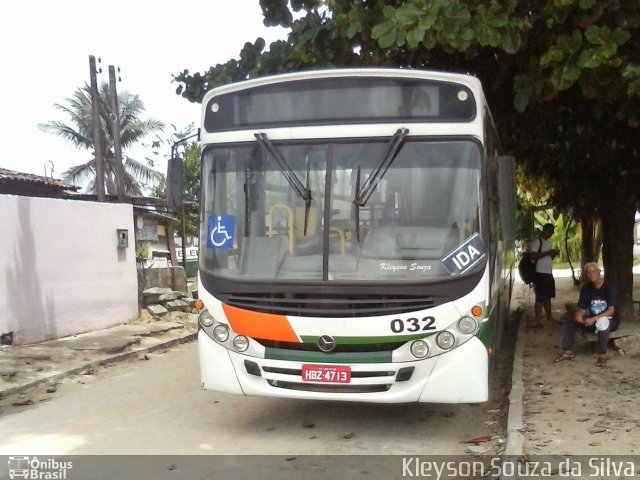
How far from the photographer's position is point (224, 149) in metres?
5.84

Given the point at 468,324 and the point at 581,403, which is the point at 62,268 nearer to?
the point at 468,324

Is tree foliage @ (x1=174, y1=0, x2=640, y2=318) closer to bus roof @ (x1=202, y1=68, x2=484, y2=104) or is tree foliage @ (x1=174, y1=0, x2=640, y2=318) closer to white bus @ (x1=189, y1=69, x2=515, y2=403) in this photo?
bus roof @ (x1=202, y1=68, x2=484, y2=104)

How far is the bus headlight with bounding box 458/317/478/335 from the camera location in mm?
5273

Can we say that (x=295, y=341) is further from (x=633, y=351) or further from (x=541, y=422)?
(x=633, y=351)

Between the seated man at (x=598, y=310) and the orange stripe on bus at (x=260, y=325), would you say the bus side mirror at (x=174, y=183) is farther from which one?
the seated man at (x=598, y=310)

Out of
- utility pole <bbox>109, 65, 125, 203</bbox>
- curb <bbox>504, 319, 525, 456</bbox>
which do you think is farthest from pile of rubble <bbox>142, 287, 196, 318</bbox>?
curb <bbox>504, 319, 525, 456</bbox>

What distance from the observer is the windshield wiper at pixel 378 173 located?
17.8ft

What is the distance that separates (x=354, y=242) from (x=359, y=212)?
246 mm

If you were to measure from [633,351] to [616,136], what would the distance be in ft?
11.0

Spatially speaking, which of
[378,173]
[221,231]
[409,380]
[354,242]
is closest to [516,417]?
[409,380]

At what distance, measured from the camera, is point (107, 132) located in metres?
31.2

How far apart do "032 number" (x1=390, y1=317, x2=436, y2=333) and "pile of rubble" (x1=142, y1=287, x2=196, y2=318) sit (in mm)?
10417

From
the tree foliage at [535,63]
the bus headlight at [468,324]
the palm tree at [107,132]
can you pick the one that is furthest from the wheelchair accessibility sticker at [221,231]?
the palm tree at [107,132]

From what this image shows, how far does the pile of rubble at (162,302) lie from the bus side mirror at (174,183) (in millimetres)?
8911
